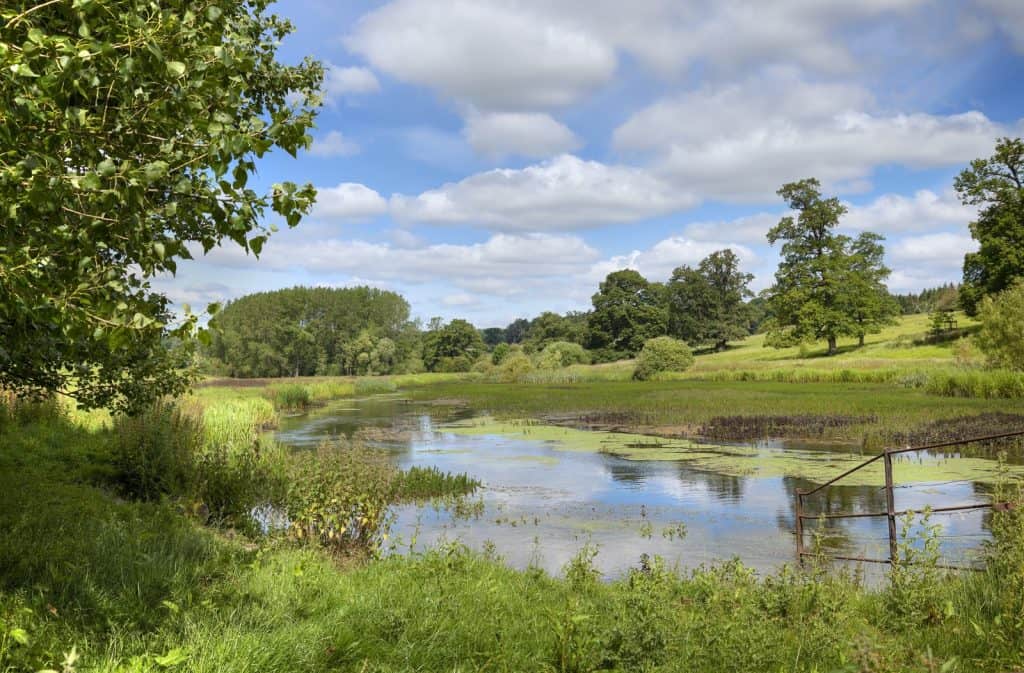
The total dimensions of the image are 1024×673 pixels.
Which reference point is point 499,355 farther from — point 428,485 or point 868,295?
point 428,485

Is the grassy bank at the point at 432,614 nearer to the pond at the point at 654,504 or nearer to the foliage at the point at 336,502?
the foliage at the point at 336,502

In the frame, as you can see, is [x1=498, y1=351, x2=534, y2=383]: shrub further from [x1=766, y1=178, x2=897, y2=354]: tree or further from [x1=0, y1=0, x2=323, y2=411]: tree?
[x1=0, y1=0, x2=323, y2=411]: tree

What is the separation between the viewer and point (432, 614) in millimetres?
5793

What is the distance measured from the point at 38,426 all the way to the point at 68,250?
1362cm

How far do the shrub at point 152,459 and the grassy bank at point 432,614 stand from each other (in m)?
3.71

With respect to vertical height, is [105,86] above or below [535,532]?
above

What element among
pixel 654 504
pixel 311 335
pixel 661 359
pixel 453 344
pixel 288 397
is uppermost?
pixel 311 335

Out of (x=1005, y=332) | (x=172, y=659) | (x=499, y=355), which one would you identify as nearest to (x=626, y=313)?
(x=499, y=355)

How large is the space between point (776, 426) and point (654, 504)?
45.0ft

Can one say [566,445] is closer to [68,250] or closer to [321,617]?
[321,617]

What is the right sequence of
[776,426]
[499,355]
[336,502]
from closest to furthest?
[336,502]
[776,426]
[499,355]

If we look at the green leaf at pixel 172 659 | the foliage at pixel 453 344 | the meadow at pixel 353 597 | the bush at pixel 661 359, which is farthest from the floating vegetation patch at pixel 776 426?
the foliage at pixel 453 344

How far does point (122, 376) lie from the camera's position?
1064cm

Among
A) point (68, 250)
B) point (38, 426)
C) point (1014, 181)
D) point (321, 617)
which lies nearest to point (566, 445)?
point (38, 426)
